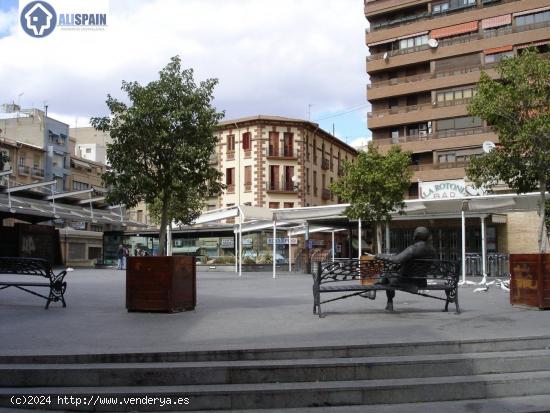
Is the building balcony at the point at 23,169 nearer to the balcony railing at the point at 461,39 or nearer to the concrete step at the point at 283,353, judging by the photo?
the balcony railing at the point at 461,39

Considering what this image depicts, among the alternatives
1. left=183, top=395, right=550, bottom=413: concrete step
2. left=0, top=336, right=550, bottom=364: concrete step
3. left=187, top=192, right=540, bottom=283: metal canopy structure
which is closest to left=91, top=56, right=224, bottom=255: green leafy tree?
left=0, top=336, right=550, bottom=364: concrete step

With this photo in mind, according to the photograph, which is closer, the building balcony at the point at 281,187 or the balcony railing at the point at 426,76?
the balcony railing at the point at 426,76

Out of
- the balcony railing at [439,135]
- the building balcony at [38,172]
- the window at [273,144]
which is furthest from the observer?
the building balcony at [38,172]

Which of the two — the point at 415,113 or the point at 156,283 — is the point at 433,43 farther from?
the point at 156,283

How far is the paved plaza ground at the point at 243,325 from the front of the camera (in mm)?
6266

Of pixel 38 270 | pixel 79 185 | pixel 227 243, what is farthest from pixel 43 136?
pixel 38 270

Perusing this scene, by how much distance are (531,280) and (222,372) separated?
21.0ft

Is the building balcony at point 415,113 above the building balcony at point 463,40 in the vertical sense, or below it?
below

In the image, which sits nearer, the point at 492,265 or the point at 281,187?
the point at 492,265

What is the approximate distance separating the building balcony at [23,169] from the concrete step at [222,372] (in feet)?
194

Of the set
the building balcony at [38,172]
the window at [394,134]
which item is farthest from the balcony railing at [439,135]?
the building balcony at [38,172]

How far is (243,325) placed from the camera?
306 inches

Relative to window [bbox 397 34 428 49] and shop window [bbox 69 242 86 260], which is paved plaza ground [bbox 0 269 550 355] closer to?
window [bbox 397 34 428 49]

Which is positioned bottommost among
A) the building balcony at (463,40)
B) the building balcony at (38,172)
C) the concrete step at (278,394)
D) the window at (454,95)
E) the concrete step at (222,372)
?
the concrete step at (278,394)
